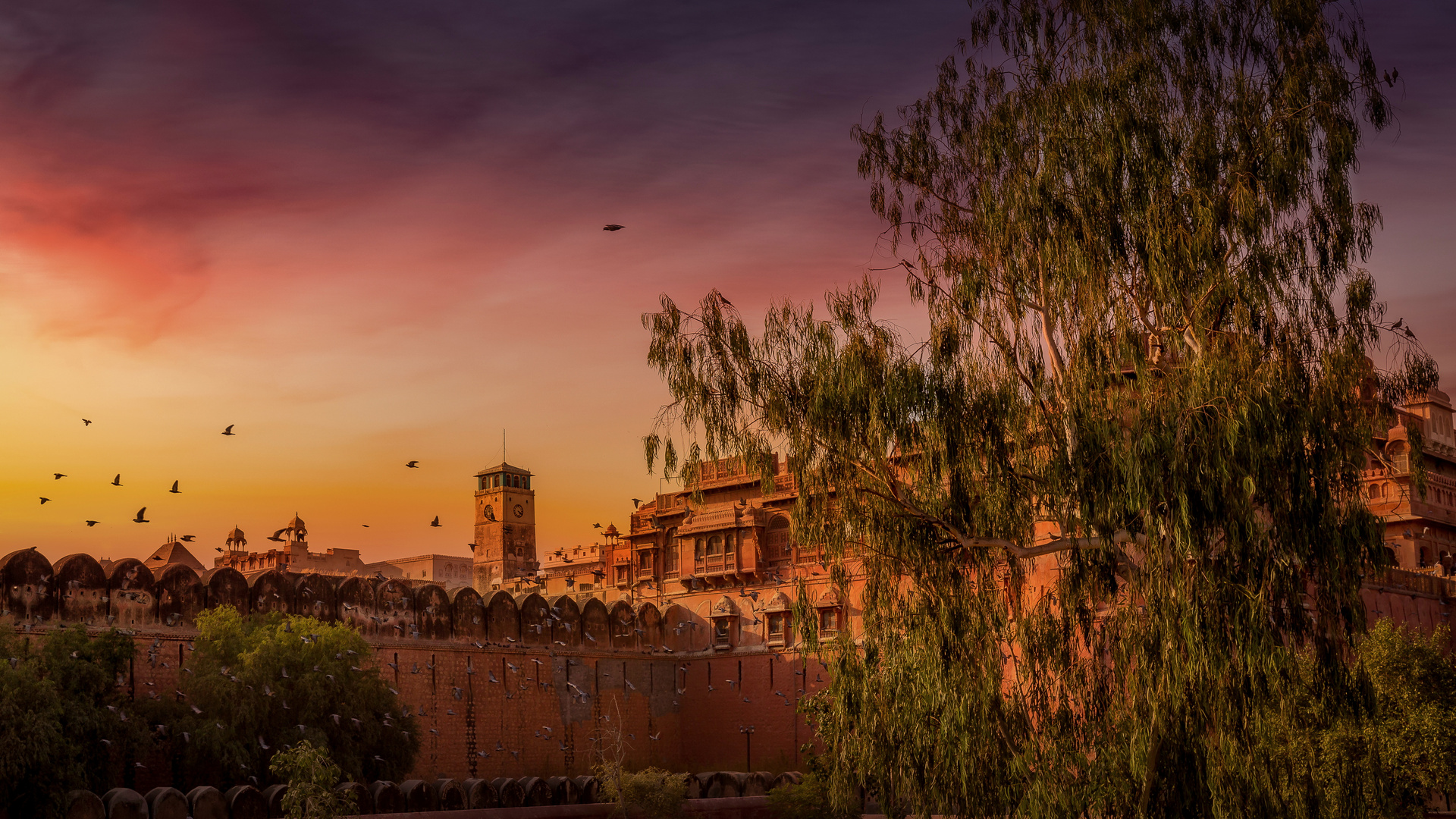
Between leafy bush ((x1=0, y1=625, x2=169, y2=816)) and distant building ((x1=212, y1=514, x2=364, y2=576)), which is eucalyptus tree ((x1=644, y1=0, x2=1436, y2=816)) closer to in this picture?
leafy bush ((x1=0, y1=625, x2=169, y2=816))

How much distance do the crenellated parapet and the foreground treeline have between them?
2.17 feet

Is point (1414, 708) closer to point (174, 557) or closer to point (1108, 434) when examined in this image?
point (1108, 434)

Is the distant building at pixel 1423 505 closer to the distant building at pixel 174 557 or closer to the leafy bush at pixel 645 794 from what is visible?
the leafy bush at pixel 645 794

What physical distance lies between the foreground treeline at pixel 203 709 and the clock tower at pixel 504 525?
5359 cm

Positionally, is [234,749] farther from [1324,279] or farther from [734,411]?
[1324,279]

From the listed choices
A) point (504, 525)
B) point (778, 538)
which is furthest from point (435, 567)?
point (778, 538)

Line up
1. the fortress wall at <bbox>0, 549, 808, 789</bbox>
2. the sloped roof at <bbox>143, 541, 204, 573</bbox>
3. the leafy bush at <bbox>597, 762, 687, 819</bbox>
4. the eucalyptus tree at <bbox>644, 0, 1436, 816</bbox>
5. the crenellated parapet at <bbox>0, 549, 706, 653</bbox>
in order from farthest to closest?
1. the sloped roof at <bbox>143, 541, 204, 573</bbox>
2. the leafy bush at <bbox>597, 762, 687, 819</bbox>
3. the fortress wall at <bbox>0, 549, 808, 789</bbox>
4. the crenellated parapet at <bbox>0, 549, 706, 653</bbox>
5. the eucalyptus tree at <bbox>644, 0, 1436, 816</bbox>

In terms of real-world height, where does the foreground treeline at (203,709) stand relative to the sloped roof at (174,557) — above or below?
below

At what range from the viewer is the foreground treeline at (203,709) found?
22.2 meters

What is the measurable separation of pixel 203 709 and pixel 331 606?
197 inches

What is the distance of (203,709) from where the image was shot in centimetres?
2630

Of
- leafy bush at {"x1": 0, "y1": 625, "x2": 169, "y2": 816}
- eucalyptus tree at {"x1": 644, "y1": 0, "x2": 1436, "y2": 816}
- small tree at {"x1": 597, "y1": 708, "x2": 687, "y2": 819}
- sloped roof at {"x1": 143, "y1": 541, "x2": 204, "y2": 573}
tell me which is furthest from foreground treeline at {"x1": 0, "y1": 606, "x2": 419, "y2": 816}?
sloped roof at {"x1": 143, "y1": 541, "x2": 204, "y2": 573}

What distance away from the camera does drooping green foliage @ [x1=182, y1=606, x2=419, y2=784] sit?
25719 mm

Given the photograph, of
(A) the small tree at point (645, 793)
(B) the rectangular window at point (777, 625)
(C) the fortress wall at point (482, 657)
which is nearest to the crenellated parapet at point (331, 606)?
(C) the fortress wall at point (482, 657)
